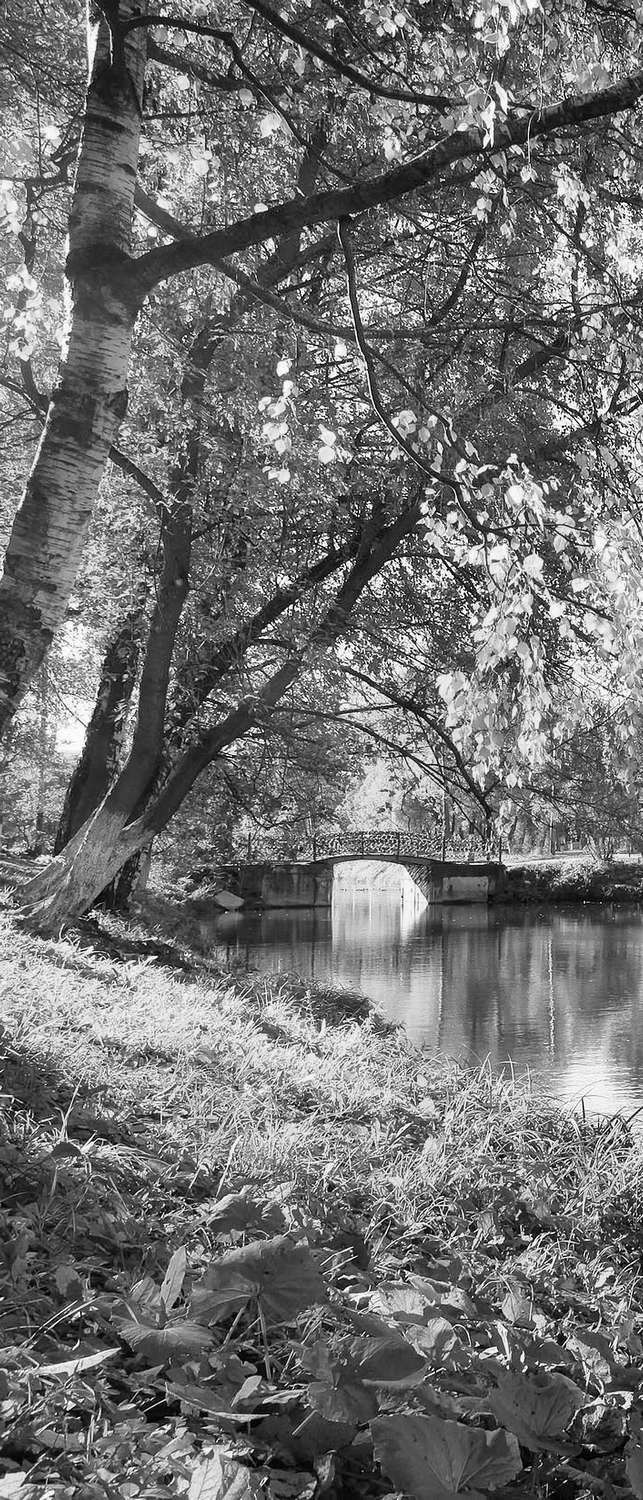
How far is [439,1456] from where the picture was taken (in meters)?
1.83

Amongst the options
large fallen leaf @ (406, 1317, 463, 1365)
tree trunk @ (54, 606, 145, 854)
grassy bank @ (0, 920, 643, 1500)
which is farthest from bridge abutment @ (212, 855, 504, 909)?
large fallen leaf @ (406, 1317, 463, 1365)

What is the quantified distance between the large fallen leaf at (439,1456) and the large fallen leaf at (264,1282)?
0.49 meters

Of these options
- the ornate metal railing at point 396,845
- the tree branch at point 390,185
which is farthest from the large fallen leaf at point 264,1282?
the ornate metal railing at point 396,845

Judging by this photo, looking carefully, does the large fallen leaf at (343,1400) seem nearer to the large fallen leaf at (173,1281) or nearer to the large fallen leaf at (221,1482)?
the large fallen leaf at (221,1482)

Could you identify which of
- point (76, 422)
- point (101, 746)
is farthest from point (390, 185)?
point (101, 746)

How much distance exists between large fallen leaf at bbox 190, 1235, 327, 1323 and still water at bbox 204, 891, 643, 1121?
4607 millimetres

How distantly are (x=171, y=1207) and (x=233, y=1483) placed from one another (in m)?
1.43

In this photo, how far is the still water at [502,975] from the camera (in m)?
13.9

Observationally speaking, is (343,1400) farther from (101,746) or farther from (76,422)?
(101,746)

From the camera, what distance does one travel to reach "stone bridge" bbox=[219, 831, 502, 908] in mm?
39688

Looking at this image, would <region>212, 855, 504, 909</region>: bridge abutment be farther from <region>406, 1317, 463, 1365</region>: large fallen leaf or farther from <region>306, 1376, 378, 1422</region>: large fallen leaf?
<region>306, 1376, 378, 1422</region>: large fallen leaf

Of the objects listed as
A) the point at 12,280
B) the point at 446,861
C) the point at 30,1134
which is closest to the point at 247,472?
the point at 12,280

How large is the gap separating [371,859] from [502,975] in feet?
74.9

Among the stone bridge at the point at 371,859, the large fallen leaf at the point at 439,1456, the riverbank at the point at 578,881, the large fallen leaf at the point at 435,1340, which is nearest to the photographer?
the large fallen leaf at the point at 439,1456
